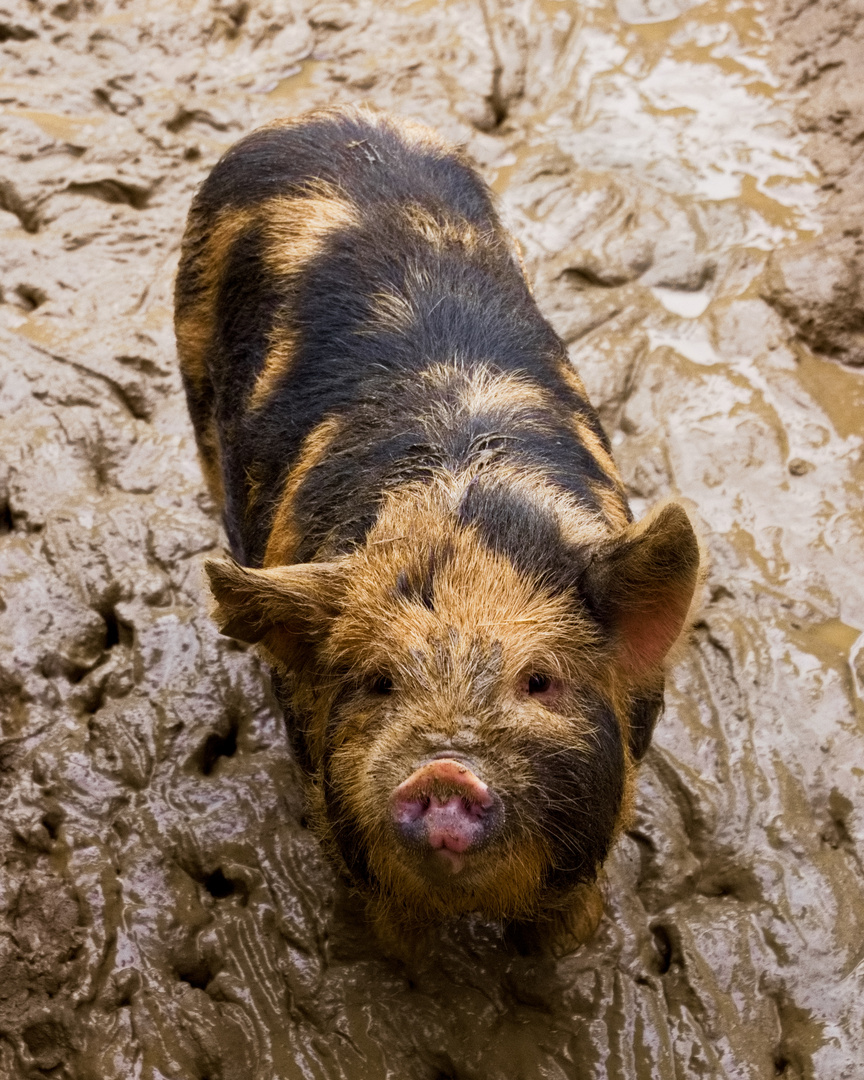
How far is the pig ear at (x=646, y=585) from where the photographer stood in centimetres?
289

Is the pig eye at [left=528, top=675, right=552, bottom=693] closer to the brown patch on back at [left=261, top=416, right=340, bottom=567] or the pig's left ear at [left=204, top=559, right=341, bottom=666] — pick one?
the pig's left ear at [left=204, top=559, right=341, bottom=666]

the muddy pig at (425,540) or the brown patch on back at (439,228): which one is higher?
the brown patch on back at (439,228)

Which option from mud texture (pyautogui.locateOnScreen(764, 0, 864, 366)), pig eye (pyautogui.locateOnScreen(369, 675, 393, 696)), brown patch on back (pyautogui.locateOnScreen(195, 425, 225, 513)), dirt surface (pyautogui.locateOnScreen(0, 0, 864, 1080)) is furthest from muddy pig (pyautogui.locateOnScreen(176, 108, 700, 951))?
mud texture (pyautogui.locateOnScreen(764, 0, 864, 366))

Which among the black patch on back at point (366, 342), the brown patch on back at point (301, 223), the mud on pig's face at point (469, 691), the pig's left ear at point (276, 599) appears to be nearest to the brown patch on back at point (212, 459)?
the black patch on back at point (366, 342)

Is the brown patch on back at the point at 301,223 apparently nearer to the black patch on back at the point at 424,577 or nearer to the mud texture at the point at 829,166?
the black patch on back at the point at 424,577

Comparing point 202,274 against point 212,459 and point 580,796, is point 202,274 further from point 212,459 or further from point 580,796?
point 580,796

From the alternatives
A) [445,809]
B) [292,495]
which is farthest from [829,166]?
[445,809]

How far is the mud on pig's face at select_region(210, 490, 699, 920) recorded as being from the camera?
2811 millimetres

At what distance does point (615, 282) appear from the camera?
5.86 metres

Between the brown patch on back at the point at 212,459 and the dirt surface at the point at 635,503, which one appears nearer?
the dirt surface at the point at 635,503

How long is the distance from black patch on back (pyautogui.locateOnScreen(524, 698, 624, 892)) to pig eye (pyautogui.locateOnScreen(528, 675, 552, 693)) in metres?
0.13

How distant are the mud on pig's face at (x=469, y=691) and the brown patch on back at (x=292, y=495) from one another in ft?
1.40

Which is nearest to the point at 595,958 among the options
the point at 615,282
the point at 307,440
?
the point at 307,440

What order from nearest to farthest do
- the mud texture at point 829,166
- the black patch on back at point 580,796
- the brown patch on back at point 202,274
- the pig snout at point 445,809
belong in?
the pig snout at point 445,809 → the black patch on back at point 580,796 → the brown patch on back at point 202,274 → the mud texture at point 829,166
